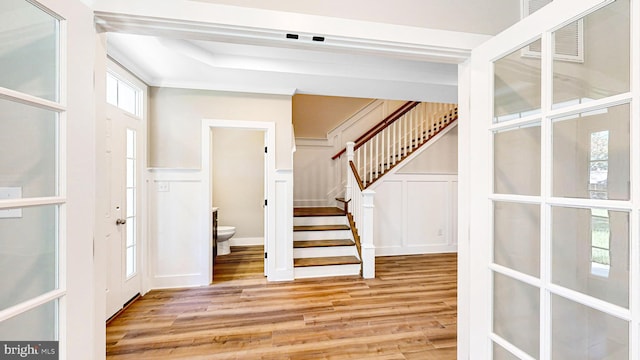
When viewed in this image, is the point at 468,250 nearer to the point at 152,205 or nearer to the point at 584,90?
the point at 584,90

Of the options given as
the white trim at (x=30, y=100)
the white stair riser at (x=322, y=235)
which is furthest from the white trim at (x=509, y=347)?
the white stair riser at (x=322, y=235)

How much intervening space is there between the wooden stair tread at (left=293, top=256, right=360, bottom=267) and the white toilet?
1.34 m

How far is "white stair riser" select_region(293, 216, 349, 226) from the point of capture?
3.92 metres

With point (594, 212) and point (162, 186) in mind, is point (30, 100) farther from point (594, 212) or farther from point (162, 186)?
point (162, 186)

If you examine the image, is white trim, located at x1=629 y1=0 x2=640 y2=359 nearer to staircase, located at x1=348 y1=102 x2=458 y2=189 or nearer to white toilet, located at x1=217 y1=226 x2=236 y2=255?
staircase, located at x1=348 y1=102 x2=458 y2=189

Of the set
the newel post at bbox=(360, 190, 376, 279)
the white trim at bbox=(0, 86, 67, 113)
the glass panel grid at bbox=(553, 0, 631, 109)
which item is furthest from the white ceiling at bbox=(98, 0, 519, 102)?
the newel post at bbox=(360, 190, 376, 279)

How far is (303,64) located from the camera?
2.62 m

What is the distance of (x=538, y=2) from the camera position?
140cm

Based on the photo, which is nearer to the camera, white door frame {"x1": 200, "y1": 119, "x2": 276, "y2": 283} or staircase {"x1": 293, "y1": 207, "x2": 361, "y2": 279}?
white door frame {"x1": 200, "y1": 119, "x2": 276, "y2": 283}

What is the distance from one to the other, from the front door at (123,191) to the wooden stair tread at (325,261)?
175cm

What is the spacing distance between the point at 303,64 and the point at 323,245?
7.43 ft

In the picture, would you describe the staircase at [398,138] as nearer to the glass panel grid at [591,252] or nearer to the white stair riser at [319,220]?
the white stair riser at [319,220]

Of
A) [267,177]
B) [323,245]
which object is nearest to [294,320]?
[323,245]

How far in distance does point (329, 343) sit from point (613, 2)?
7.56 feet
